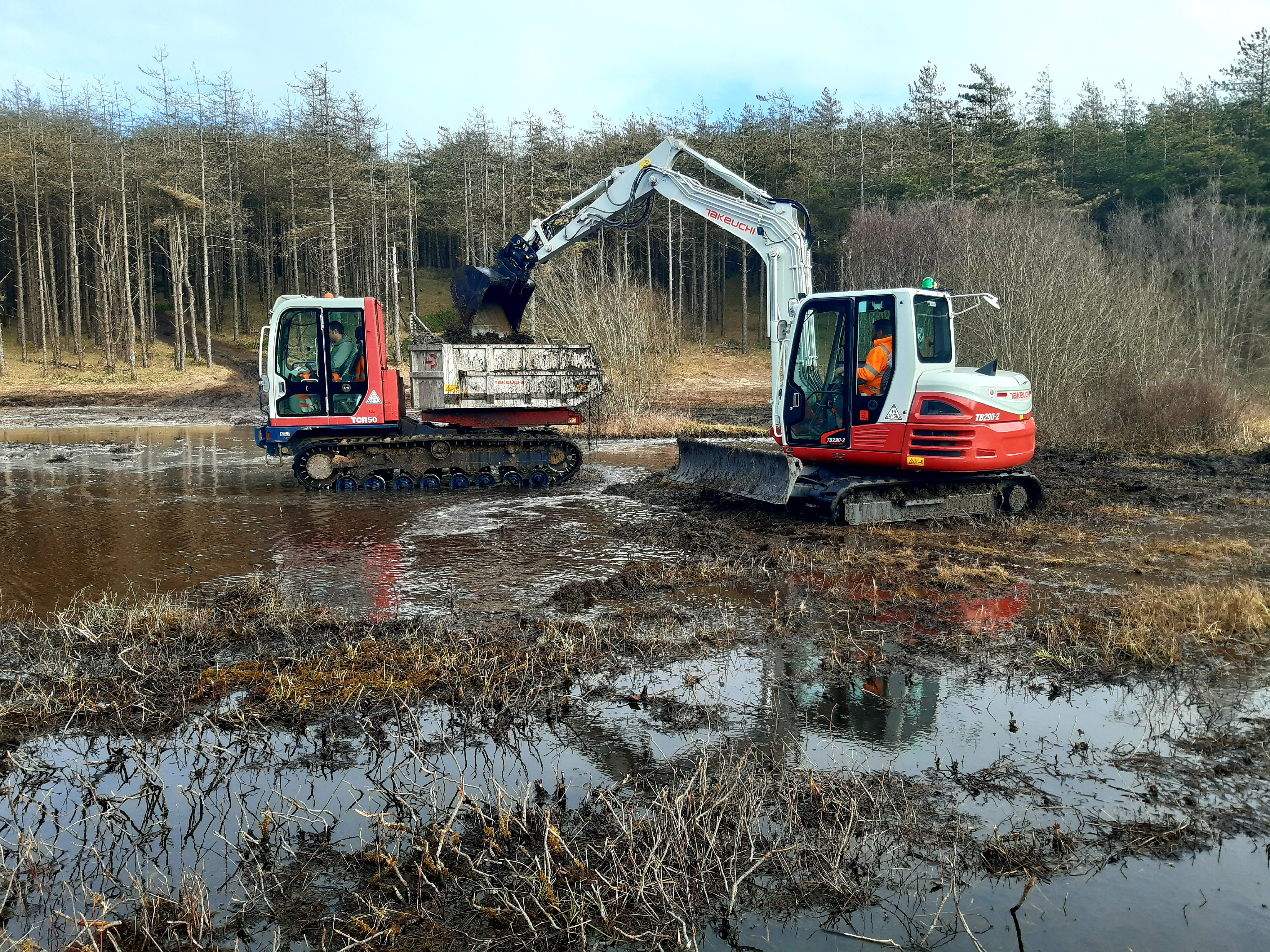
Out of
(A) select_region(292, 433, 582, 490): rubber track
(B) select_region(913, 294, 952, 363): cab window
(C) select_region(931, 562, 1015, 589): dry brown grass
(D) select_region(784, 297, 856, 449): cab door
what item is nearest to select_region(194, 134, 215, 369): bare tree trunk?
(A) select_region(292, 433, 582, 490): rubber track

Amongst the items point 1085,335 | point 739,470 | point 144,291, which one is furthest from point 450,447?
point 144,291

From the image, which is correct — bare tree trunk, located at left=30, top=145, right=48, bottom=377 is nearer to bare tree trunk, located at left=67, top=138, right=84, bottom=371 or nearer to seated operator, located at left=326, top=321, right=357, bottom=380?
bare tree trunk, located at left=67, top=138, right=84, bottom=371

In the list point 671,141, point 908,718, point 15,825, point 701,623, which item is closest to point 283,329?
point 671,141

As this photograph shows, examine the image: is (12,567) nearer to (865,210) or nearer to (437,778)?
(437,778)

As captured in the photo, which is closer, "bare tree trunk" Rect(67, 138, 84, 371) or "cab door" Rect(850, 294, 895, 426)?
"cab door" Rect(850, 294, 895, 426)

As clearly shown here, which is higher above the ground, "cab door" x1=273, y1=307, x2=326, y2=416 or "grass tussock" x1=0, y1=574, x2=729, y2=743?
"cab door" x1=273, y1=307, x2=326, y2=416

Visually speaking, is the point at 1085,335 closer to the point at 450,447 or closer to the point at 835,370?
the point at 835,370

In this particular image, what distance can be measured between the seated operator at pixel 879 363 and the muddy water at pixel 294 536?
129 inches

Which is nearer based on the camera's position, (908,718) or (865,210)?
(908,718)

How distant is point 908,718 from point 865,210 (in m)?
38.5

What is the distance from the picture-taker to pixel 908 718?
16.2ft

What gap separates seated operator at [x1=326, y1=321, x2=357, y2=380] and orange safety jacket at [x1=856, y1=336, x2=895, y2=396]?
7.35 metres

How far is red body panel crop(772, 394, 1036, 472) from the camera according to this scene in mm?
9734

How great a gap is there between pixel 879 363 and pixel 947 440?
1.15 metres
